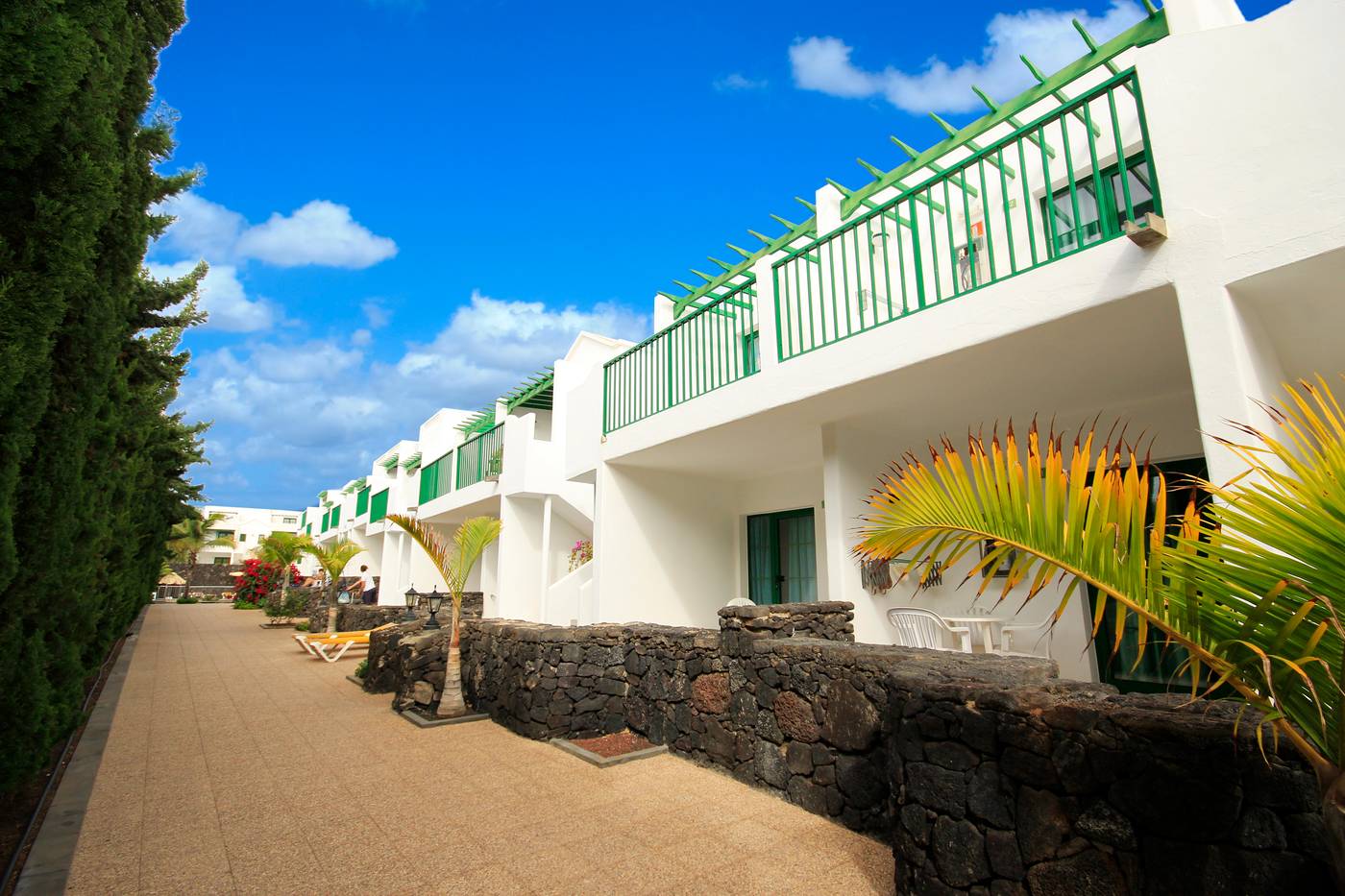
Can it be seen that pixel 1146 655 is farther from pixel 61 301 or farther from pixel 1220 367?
pixel 61 301

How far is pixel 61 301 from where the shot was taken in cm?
348

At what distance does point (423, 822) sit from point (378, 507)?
23.7 metres

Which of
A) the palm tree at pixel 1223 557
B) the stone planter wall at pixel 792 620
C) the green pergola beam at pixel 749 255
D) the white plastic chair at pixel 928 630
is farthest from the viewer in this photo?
the green pergola beam at pixel 749 255

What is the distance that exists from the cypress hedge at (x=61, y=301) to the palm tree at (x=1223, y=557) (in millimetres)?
4467

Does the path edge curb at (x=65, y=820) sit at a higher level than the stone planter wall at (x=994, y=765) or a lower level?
lower

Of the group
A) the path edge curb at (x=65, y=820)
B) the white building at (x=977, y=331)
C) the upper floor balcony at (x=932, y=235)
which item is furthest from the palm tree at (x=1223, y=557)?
the path edge curb at (x=65, y=820)

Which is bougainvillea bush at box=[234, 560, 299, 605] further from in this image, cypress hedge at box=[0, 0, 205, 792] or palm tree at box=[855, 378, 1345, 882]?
palm tree at box=[855, 378, 1345, 882]

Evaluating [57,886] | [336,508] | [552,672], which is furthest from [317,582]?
[57,886]

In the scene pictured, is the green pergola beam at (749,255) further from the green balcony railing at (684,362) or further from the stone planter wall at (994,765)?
the stone planter wall at (994,765)

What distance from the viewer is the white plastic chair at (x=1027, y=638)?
21.2 feet

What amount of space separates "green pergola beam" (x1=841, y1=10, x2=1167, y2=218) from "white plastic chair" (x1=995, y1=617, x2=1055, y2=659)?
491 cm

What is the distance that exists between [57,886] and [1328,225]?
7.63 metres

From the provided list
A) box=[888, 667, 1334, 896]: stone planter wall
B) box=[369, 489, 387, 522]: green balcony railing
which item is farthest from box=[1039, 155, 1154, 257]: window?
box=[369, 489, 387, 522]: green balcony railing

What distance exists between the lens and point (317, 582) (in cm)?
2816
